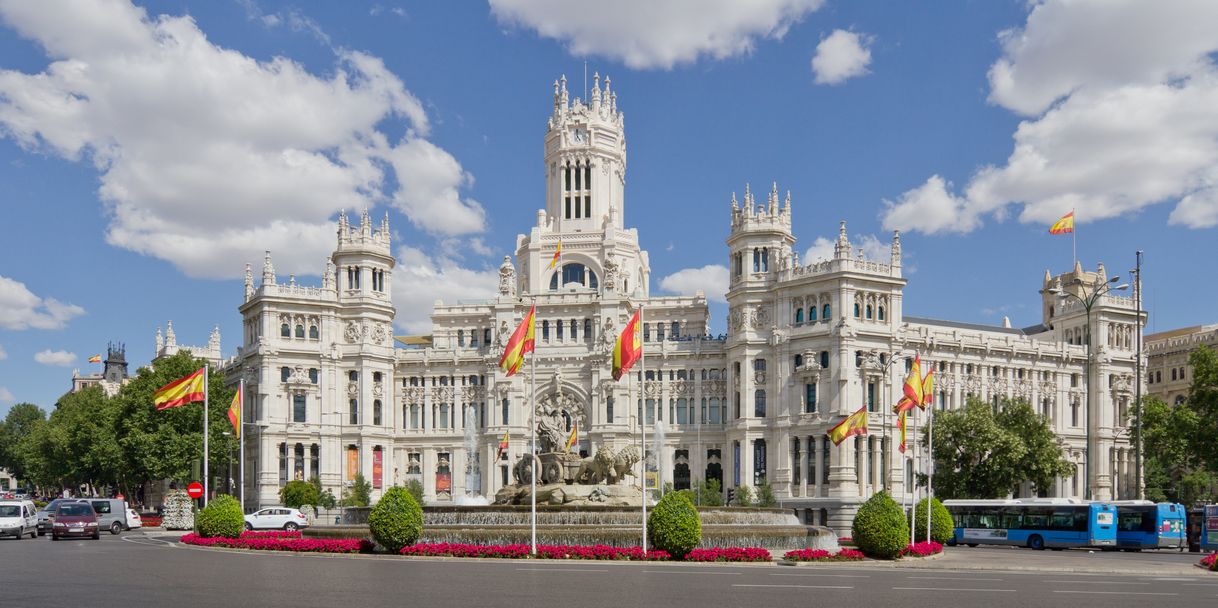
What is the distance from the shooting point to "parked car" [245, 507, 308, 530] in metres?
70.8

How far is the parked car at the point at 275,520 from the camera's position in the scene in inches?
2788

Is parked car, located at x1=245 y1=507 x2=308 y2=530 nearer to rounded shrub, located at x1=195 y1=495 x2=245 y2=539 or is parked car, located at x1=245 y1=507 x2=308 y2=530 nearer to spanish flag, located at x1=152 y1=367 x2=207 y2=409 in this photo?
spanish flag, located at x1=152 y1=367 x2=207 y2=409

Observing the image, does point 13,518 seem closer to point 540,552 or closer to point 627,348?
point 540,552

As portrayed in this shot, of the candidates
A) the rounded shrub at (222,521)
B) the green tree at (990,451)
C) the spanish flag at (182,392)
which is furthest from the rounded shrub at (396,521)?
the green tree at (990,451)

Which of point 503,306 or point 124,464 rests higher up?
point 503,306

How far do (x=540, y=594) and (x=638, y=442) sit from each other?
80.4 metres

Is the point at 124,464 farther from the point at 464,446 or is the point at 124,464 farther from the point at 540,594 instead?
the point at 540,594

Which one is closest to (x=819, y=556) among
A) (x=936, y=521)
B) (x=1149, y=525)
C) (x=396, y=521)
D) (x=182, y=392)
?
(x=936, y=521)

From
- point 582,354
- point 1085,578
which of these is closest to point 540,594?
point 1085,578

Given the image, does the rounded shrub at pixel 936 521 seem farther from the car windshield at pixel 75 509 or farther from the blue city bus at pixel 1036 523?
the car windshield at pixel 75 509

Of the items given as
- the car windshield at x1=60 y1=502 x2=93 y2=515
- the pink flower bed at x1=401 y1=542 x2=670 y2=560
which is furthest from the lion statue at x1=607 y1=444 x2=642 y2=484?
the car windshield at x1=60 y1=502 x2=93 y2=515

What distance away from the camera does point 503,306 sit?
11375 cm

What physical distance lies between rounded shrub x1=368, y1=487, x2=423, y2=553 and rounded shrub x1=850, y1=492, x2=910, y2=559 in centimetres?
1735

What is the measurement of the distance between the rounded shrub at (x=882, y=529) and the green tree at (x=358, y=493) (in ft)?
204
